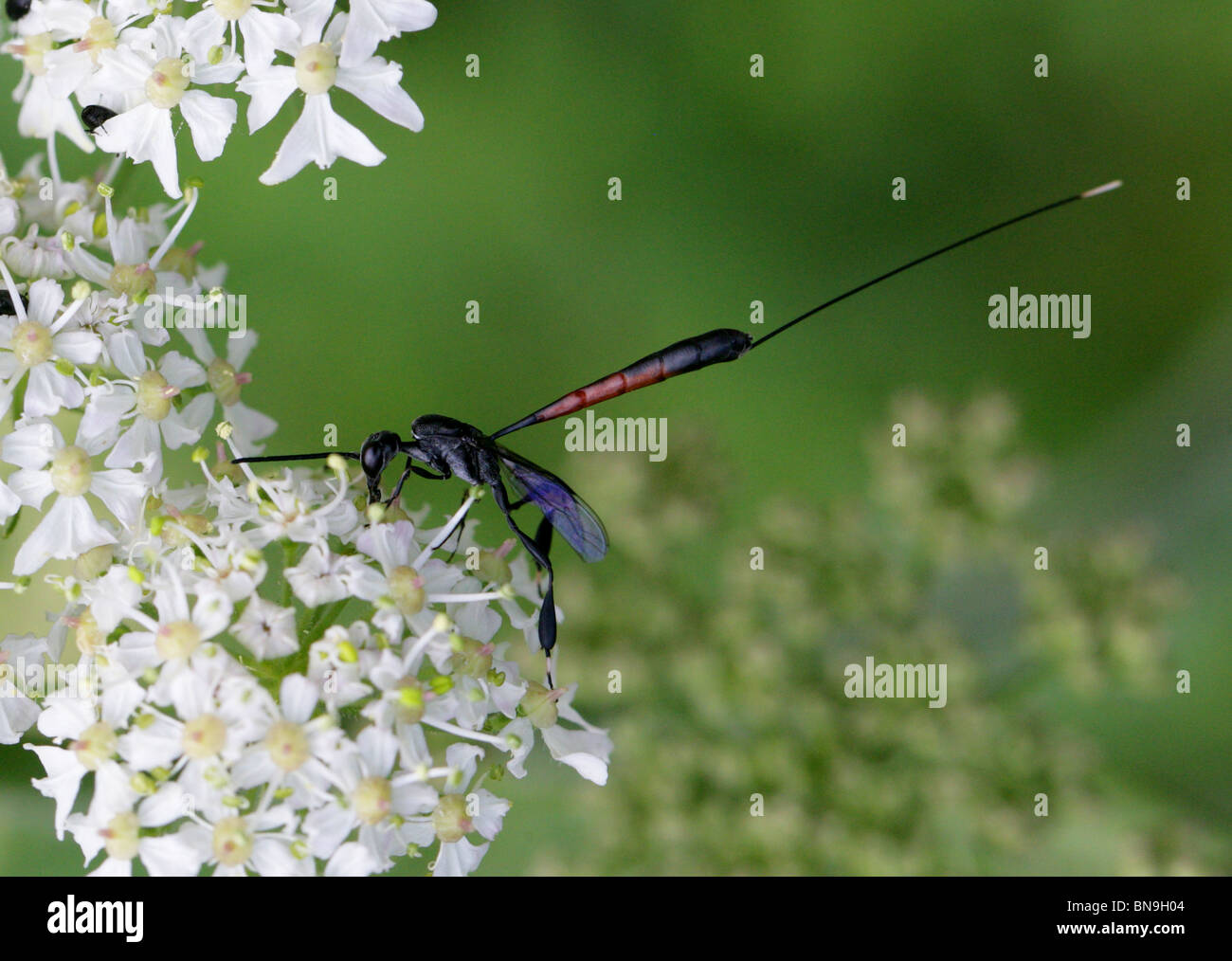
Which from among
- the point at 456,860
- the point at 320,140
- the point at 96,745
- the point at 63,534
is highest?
the point at 320,140

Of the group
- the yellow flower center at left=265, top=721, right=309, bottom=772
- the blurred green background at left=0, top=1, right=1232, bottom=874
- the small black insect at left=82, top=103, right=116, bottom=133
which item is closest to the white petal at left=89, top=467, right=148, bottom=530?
the yellow flower center at left=265, top=721, right=309, bottom=772

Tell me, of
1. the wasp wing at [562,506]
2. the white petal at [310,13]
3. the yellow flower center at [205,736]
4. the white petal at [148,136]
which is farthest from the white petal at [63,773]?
the white petal at [310,13]

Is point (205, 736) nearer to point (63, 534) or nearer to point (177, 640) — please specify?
point (177, 640)

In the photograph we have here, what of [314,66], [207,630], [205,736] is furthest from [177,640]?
[314,66]

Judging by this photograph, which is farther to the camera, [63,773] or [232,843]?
[63,773]

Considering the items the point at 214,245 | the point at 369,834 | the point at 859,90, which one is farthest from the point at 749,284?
the point at 369,834

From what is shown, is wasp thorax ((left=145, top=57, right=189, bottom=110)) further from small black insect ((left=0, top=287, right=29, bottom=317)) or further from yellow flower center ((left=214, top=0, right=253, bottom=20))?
small black insect ((left=0, top=287, right=29, bottom=317))

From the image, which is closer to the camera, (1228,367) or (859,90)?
(1228,367)
